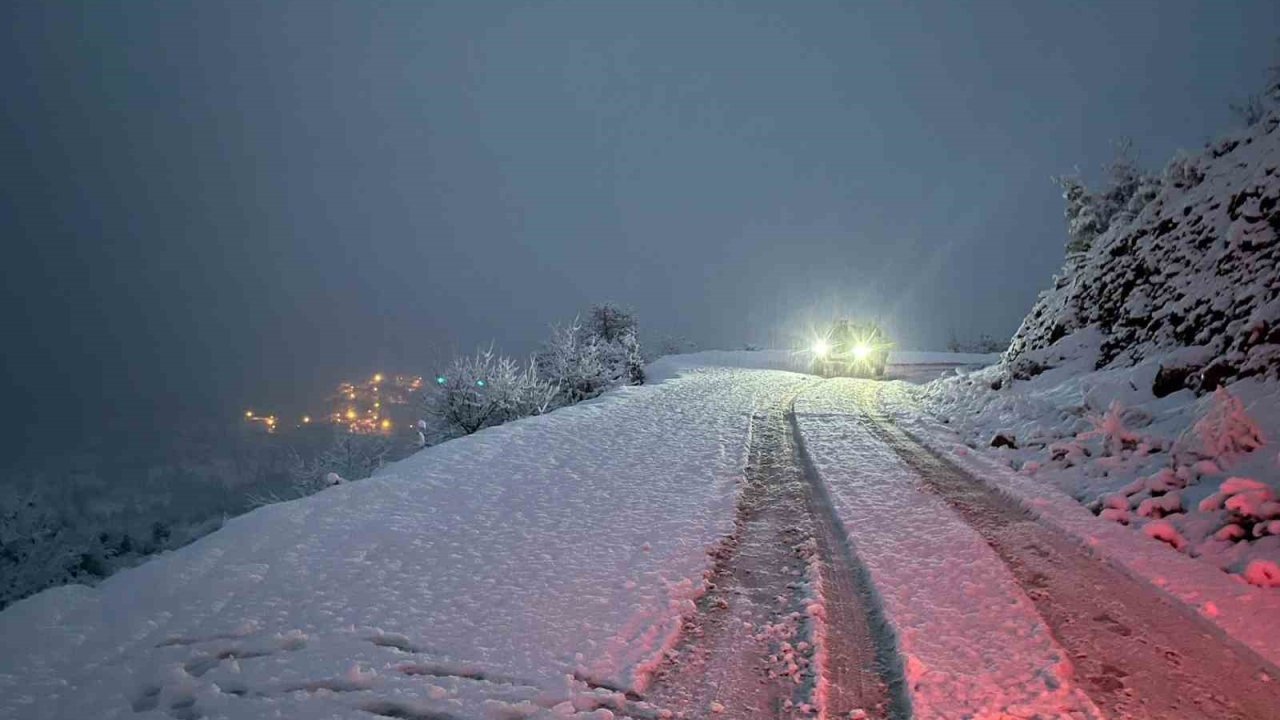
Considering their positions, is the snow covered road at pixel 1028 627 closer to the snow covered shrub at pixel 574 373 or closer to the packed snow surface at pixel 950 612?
the packed snow surface at pixel 950 612

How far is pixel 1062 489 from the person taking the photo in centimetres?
715

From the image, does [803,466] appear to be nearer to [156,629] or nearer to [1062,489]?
[1062,489]

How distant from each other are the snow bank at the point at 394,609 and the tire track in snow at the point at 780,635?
0.23 metres

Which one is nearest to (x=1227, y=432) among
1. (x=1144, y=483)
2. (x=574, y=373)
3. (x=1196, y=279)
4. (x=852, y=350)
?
(x=1144, y=483)

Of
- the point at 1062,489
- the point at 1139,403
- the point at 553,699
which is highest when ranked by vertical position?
the point at 1139,403

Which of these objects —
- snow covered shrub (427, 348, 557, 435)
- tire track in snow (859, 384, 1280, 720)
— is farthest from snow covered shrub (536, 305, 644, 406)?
tire track in snow (859, 384, 1280, 720)

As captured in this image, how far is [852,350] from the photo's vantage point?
28.4 m

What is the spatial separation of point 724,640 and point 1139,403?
886 centimetres

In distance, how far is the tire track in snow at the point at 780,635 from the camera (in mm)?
3193

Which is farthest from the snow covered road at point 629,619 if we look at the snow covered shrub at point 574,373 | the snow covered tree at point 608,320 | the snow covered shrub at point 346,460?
the snow covered tree at point 608,320

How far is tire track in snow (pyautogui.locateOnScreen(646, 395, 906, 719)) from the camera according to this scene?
3193 millimetres

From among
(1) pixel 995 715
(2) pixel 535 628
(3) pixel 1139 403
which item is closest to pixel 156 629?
(2) pixel 535 628

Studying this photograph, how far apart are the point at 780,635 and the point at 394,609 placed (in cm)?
305

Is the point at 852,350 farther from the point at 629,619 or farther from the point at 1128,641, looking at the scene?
the point at 629,619
